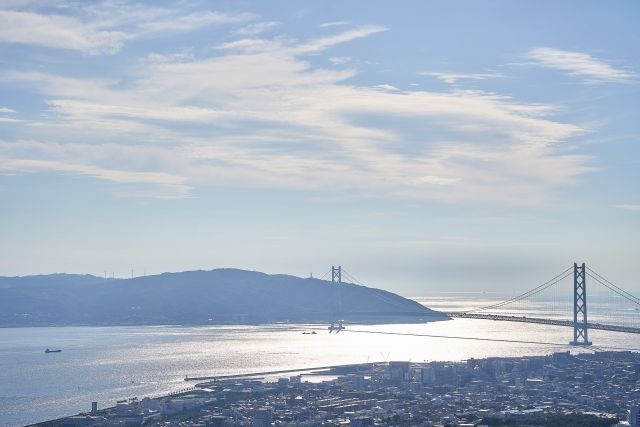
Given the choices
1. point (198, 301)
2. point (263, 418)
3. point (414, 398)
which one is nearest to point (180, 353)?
point (414, 398)

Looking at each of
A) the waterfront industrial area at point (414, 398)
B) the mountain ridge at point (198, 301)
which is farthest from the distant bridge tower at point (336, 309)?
the waterfront industrial area at point (414, 398)

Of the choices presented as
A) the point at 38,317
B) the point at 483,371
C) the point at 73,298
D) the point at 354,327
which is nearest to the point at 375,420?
the point at 483,371

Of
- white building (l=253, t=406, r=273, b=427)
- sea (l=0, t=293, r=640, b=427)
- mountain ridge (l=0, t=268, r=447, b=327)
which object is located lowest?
white building (l=253, t=406, r=273, b=427)

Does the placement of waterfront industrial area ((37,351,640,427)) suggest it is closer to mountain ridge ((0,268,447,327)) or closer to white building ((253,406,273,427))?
white building ((253,406,273,427))

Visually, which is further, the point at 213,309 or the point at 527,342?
the point at 213,309

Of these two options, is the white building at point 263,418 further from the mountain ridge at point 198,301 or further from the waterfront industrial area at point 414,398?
the mountain ridge at point 198,301

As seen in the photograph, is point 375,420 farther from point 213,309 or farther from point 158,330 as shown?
point 213,309

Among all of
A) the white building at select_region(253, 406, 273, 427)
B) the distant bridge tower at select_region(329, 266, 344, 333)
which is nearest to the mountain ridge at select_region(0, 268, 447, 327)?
the distant bridge tower at select_region(329, 266, 344, 333)
